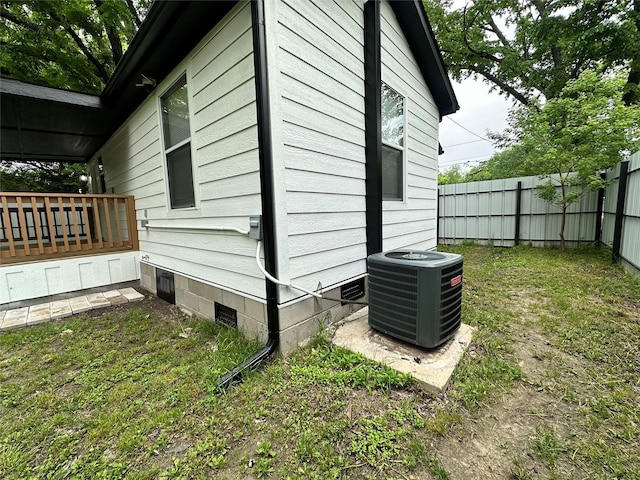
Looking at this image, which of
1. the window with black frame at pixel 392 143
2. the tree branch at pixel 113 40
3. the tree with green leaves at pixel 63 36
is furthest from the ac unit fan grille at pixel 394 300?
the tree branch at pixel 113 40

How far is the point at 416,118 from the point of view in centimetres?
416

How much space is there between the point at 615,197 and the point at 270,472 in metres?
7.18

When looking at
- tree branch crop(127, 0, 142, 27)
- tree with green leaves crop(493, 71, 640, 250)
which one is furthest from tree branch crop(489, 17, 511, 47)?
tree branch crop(127, 0, 142, 27)

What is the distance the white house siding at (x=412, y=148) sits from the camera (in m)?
3.46

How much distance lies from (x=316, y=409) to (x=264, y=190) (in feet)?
5.02

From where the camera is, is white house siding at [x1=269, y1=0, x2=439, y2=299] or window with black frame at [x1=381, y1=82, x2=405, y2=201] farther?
window with black frame at [x1=381, y1=82, x2=405, y2=201]

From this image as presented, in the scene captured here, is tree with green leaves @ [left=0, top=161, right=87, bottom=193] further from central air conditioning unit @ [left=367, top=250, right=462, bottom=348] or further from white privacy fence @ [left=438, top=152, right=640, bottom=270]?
white privacy fence @ [left=438, top=152, right=640, bottom=270]

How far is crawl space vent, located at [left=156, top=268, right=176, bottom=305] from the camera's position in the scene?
3.57 metres

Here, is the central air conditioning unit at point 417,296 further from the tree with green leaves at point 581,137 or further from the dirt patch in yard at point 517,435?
the tree with green leaves at point 581,137

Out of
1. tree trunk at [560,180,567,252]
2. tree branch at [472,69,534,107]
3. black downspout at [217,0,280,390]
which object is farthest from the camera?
tree branch at [472,69,534,107]

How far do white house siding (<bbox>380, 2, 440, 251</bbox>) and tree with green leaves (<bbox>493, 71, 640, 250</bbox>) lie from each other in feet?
11.0

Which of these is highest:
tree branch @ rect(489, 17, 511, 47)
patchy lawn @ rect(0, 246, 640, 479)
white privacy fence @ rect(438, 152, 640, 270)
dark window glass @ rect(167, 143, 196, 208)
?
tree branch @ rect(489, 17, 511, 47)

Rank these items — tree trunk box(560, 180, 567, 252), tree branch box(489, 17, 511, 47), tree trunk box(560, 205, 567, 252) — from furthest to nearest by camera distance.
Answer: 1. tree branch box(489, 17, 511, 47)
2. tree trunk box(560, 205, 567, 252)
3. tree trunk box(560, 180, 567, 252)

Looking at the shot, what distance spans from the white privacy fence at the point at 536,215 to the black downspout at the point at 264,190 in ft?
17.3
